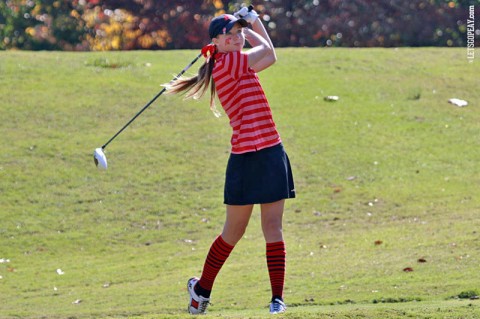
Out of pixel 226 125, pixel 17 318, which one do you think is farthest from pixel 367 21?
pixel 17 318

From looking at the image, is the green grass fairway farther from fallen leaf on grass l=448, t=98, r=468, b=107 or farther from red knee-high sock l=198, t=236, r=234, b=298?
red knee-high sock l=198, t=236, r=234, b=298

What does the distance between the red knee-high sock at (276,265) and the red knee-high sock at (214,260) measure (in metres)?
0.34

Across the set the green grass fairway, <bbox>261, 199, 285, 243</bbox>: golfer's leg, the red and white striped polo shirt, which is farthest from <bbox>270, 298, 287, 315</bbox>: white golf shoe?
the red and white striped polo shirt

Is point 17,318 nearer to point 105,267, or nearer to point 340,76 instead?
point 105,267

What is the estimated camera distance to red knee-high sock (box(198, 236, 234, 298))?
7.49m

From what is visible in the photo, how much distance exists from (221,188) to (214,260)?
8114 mm

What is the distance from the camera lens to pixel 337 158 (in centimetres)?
1669

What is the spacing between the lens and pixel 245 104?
720 cm

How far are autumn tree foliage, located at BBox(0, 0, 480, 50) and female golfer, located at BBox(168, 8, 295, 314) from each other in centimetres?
1906

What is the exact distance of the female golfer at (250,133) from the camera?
7.20 meters

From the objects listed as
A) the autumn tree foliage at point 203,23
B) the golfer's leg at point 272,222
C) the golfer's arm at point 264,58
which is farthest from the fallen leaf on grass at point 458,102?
the golfer's leg at point 272,222

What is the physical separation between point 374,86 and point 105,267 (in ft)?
28.2

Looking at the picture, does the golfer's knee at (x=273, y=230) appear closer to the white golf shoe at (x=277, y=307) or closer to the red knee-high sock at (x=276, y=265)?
the red knee-high sock at (x=276, y=265)

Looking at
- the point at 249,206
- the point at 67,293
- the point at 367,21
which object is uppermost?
the point at 249,206
